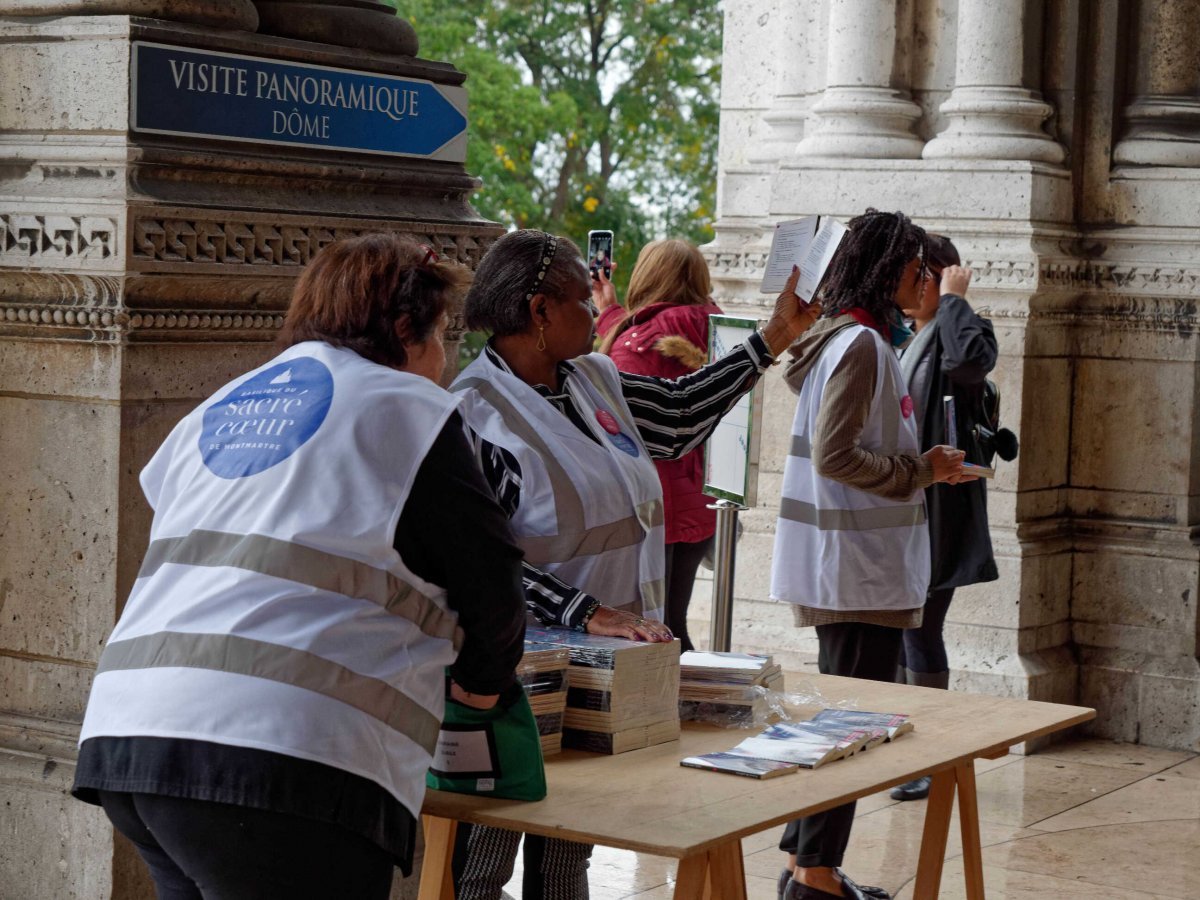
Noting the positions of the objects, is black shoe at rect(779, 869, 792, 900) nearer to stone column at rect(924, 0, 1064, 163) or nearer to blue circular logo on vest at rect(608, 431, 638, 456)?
blue circular logo on vest at rect(608, 431, 638, 456)

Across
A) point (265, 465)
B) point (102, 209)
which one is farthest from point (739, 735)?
point (102, 209)

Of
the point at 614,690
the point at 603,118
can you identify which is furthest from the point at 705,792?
the point at 603,118

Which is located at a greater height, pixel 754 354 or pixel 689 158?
pixel 689 158

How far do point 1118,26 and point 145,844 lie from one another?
6.09 m

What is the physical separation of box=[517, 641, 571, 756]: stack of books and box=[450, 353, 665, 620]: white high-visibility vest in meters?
0.37

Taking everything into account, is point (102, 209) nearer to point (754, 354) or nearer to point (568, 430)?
point (568, 430)

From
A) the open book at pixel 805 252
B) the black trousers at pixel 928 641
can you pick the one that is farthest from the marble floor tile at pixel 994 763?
the open book at pixel 805 252

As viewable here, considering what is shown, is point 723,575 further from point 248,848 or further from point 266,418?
point 248,848

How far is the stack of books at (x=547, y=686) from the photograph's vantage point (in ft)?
10.2

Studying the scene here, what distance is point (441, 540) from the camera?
2.55m

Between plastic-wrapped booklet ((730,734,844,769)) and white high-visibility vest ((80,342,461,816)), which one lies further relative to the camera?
plastic-wrapped booklet ((730,734,844,769))

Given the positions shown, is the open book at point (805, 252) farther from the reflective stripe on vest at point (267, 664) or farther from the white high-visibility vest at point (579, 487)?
the reflective stripe on vest at point (267, 664)

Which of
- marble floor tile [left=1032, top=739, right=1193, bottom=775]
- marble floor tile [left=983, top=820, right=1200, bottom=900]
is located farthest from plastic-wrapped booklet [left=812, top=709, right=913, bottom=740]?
marble floor tile [left=1032, top=739, right=1193, bottom=775]

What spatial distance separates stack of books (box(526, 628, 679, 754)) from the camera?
317 cm
